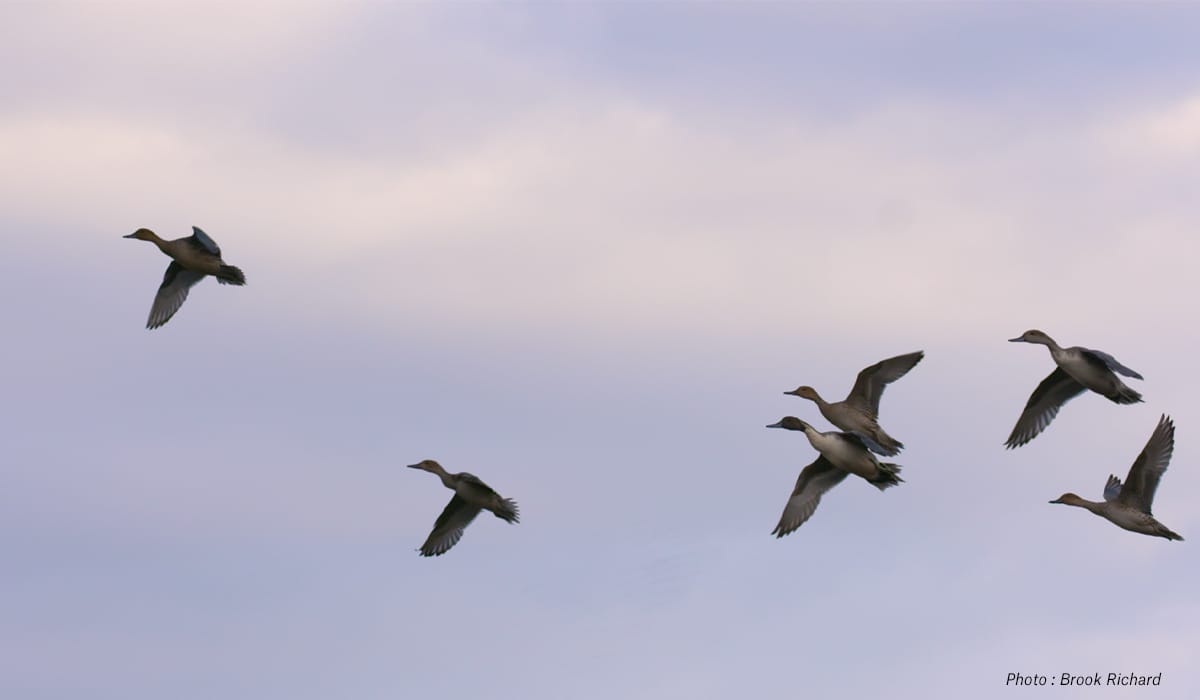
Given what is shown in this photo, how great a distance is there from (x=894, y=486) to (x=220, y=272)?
39.2 ft

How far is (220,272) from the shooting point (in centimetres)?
3206

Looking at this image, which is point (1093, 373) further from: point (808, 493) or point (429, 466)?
point (429, 466)

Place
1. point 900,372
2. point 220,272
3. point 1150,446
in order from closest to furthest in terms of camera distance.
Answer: point 1150,446 < point 900,372 < point 220,272

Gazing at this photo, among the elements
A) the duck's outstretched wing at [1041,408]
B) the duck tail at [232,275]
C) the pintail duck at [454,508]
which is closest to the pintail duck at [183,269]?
the duck tail at [232,275]

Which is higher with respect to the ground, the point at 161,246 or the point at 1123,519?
the point at 161,246

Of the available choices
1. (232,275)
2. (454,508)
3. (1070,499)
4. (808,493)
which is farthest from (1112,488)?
(232,275)

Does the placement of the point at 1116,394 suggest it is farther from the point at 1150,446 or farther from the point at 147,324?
the point at 147,324

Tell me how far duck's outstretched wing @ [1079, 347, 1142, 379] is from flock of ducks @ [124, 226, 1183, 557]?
15 mm

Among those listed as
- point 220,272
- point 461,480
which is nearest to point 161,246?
point 220,272

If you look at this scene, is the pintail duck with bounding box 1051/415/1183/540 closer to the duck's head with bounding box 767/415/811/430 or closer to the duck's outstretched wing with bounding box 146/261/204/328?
the duck's head with bounding box 767/415/811/430

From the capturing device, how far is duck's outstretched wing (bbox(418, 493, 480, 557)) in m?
32.6

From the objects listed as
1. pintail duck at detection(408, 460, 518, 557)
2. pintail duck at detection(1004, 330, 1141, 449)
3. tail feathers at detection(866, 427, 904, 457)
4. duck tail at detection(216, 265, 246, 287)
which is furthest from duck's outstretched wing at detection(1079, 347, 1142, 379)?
duck tail at detection(216, 265, 246, 287)

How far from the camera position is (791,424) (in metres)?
29.3

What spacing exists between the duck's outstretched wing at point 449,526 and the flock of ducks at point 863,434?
0.02 metres
